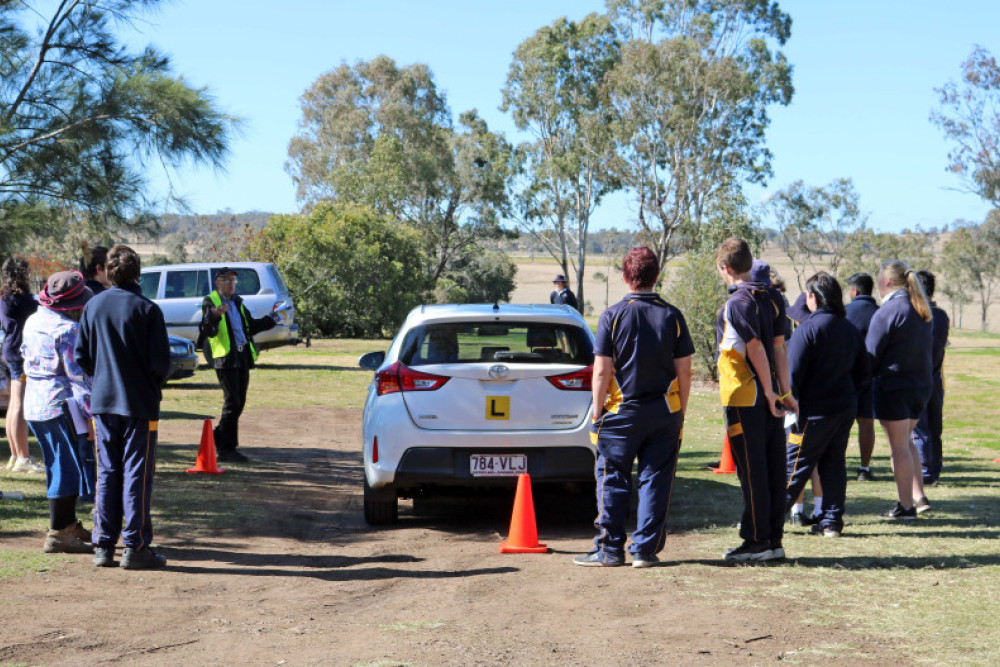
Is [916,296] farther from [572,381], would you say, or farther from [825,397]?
[572,381]

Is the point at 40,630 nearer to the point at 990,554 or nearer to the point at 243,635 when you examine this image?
the point at 243,635

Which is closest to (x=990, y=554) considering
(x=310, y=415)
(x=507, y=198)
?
(x=310, y=415)

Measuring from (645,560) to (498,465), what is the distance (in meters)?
1.39

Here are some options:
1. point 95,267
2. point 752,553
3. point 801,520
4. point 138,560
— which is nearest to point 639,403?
point 752,553

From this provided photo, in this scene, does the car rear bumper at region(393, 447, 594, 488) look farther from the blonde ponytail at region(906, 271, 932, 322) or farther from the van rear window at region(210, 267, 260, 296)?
the van rear window at region(210, 267, 260, 296)

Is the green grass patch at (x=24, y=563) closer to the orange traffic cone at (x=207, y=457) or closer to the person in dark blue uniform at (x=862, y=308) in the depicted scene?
the orange traffic cone at (x=207, y=457)

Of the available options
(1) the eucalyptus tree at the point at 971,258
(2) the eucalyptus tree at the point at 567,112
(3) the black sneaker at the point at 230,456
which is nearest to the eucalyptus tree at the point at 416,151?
(2) the eucalyptus tree at the point at 567,112

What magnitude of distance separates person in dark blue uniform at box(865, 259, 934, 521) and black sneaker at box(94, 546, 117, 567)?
18.0 feet

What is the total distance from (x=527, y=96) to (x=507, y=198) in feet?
33.9

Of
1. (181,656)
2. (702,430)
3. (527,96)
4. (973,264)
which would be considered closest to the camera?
(181,656)

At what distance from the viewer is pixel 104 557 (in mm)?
6828

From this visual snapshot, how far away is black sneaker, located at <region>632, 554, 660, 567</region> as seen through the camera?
268 inches

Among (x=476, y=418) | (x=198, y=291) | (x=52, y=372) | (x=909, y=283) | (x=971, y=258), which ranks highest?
(x=971, y=258)

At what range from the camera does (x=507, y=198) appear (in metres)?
63.2
